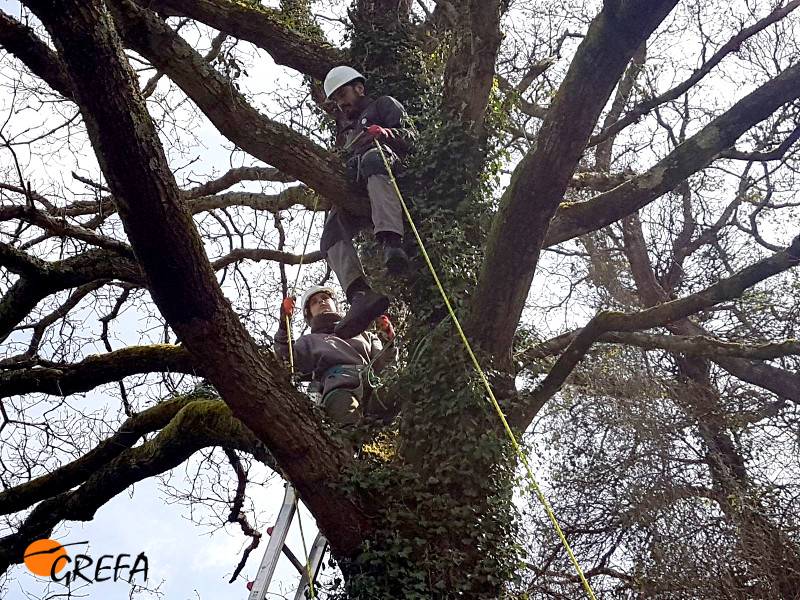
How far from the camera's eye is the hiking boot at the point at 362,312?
4.73 m

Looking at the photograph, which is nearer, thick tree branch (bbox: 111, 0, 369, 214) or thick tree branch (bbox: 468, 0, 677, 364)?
thick tree branch (bbox: 468, 0, 677, 364)

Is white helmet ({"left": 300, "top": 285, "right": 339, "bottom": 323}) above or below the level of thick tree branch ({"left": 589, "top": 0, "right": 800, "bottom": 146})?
below

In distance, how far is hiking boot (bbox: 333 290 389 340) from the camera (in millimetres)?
4734

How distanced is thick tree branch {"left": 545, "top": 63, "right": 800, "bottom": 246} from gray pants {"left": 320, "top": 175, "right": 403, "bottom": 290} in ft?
3.06

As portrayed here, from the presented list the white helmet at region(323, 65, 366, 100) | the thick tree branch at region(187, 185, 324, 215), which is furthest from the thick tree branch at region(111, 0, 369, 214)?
the thick tree branch at region(187, 185, 324, 215)

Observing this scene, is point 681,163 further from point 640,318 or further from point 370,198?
point 370,198

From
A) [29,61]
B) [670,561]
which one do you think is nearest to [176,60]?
[29,61]

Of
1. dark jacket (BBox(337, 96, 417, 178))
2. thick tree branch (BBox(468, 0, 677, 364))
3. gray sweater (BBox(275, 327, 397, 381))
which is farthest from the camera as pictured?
gray sweater (BBox(275, 327, 397, 381))

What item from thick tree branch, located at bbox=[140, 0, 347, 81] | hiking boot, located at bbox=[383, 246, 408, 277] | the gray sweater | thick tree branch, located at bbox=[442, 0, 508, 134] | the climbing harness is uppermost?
thick tree branch, located at bbox=[140, 0, 347, 81]

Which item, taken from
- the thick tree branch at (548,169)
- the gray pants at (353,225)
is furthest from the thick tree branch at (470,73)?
Answer: the thick tree branch at (548,169)

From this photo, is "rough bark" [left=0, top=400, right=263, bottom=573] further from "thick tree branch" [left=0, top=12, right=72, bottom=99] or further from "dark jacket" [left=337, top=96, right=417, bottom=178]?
"thick tree branch" [left=0, top=12, right=72, bottom=99]

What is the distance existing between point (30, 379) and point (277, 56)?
9.62 feet

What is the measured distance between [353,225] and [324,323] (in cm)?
78

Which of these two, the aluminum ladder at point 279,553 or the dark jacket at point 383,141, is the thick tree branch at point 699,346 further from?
the aluminum ladder at point 279,553
